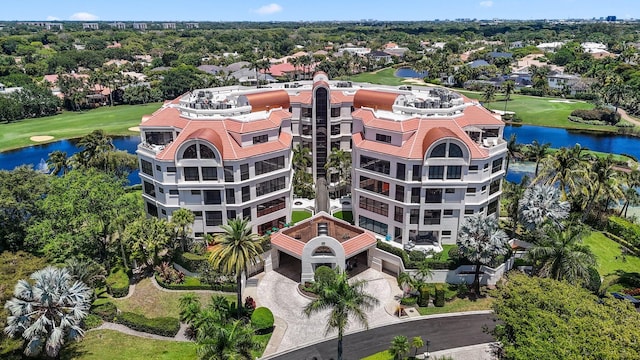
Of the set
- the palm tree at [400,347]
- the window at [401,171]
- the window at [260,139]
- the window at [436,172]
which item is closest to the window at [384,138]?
the window at [401,171]

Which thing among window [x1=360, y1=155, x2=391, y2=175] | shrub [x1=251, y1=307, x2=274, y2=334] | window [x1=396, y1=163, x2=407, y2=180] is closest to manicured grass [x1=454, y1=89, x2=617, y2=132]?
window [x1=360, y1=155, x2=391, y2=175]

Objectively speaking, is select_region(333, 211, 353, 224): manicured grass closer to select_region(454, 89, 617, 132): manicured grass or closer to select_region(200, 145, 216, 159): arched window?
select_region(200, 145, 216, 159): arched window

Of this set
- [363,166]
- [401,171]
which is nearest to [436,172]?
[401,171]

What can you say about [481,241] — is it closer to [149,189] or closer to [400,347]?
[400,347]

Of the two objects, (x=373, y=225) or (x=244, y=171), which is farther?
(x=373, y=225)

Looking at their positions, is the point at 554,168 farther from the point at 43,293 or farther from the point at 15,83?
the point at 15,83

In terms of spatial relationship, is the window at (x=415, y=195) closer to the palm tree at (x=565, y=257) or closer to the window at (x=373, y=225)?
the window at (x=373, y=225)
